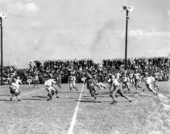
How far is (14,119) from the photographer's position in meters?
11.8

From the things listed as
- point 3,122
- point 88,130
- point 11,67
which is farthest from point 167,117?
point 11,67

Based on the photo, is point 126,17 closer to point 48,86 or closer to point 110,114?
point 48,86

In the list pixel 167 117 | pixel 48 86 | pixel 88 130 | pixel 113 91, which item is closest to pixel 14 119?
pixel 88 130

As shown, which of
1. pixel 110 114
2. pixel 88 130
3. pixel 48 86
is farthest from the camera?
pixel 48 86

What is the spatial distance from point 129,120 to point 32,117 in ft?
11.5

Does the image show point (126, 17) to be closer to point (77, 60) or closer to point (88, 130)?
point (77, 60)

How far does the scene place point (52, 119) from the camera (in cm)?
1162

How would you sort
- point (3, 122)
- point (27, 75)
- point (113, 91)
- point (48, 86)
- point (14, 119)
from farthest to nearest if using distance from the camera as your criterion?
point (27, 75) → point (48, 86) → point (113, 91) → point (14, 119) → point (3, 122)

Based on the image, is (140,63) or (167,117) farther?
(140,63)

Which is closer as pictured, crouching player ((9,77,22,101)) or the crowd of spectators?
crouching player ((9,77,22,101))

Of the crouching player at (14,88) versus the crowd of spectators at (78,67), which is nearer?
the crouching player at (14,88)

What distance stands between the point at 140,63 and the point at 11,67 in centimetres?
1872

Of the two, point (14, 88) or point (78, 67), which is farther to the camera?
point (78, 67)

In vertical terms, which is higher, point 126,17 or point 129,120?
point 126,17
